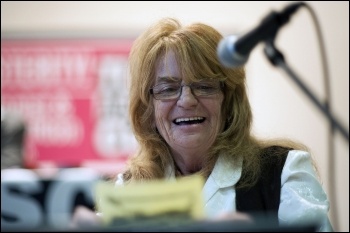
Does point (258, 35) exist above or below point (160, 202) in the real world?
above

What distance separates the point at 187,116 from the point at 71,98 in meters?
2.21

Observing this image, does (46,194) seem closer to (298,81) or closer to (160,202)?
(160,202)

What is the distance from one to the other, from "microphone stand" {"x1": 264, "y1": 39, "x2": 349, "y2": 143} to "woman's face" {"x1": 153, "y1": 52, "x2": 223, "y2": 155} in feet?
2.34

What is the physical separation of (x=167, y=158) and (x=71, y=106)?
208 centimetres

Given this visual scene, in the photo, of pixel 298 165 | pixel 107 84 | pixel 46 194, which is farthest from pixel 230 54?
pixel 107 84

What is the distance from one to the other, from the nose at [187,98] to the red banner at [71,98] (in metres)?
2.11

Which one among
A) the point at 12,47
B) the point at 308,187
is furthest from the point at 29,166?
the point at 308,187

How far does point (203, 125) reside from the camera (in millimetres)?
1779

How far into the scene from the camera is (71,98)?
3.90 m

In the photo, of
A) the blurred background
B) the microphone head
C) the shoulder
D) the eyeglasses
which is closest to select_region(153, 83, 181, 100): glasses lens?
the eyeglasses

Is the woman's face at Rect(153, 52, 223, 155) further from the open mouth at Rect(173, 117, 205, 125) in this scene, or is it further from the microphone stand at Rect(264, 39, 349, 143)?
the microphone stand at Rect(264, 39, 349, 143)

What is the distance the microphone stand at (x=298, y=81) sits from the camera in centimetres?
97

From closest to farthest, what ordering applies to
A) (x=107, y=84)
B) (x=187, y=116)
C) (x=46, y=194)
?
(x=187, y=116) → (x=46, y=194) → (x=107, y=84)

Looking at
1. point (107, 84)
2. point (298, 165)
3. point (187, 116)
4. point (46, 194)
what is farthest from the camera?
point (107, 84)
